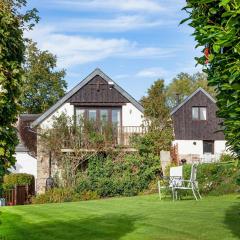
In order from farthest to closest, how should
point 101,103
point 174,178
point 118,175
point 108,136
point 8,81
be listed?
1. point 101,103
2. point 108,136
3. point 118,175
4. point 174,178
5. point 8,81

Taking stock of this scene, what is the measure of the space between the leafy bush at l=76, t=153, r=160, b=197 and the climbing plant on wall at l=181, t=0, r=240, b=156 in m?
23.2

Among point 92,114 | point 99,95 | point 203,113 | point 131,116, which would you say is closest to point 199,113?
point 203,113

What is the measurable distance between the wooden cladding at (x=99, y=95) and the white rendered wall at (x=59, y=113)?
798mm

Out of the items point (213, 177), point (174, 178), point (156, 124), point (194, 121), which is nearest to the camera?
point (174, 178)

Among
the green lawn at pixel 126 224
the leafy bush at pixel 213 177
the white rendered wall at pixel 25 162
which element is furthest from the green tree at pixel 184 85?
the green lawn at pixel 126 224

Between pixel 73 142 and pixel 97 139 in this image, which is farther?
pixel 73 142

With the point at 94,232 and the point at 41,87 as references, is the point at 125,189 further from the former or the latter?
the point at 41,87

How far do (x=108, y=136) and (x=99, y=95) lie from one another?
4527 mm

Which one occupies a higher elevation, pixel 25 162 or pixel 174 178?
pixel 25 162

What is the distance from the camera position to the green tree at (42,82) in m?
56.7

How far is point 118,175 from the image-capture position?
100 ft

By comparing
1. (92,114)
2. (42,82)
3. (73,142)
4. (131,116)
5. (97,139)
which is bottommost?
(73,142)

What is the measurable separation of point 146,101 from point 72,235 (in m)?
25.0

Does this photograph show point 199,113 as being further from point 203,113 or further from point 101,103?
point 101,103
